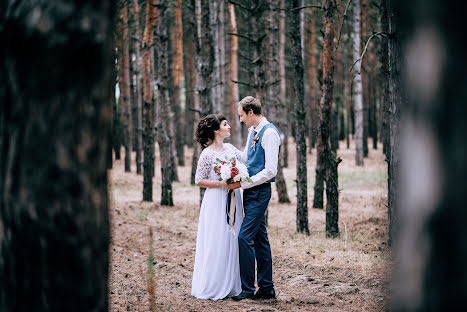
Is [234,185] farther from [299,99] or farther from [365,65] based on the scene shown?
[365,65]

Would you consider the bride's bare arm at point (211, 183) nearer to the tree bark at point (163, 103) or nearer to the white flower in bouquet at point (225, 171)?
the white flower in bouquet at point (225, 171)

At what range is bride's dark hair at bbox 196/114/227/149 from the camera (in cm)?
625

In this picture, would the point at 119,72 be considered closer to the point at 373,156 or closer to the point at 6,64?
the point at 373,156

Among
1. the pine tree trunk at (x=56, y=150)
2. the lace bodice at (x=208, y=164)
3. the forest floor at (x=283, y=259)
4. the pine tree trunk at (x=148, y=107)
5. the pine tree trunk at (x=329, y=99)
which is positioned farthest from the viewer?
the pine tree trunk at (x=148, y=107)

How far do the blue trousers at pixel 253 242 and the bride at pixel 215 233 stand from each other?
0.21 m

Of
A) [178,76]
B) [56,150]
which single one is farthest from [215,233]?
[178,76]

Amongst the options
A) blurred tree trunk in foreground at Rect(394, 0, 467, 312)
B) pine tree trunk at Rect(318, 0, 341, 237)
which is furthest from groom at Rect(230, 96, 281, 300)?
blurred tree trunk in foreground at Rect(394, 0, 467, 312)

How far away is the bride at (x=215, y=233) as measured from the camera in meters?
6.04

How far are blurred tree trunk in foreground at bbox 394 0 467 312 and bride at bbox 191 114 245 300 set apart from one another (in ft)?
14.7

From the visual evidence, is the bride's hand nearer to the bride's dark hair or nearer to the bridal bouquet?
the bridal bouquet

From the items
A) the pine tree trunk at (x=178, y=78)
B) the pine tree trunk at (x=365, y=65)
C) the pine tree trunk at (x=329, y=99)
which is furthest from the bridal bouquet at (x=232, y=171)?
the pine tree trunk at (x=178, y=78)

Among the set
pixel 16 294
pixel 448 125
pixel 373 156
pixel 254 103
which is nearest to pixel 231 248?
pixel 254 103

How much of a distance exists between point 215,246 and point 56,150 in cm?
401

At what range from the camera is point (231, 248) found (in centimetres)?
611
